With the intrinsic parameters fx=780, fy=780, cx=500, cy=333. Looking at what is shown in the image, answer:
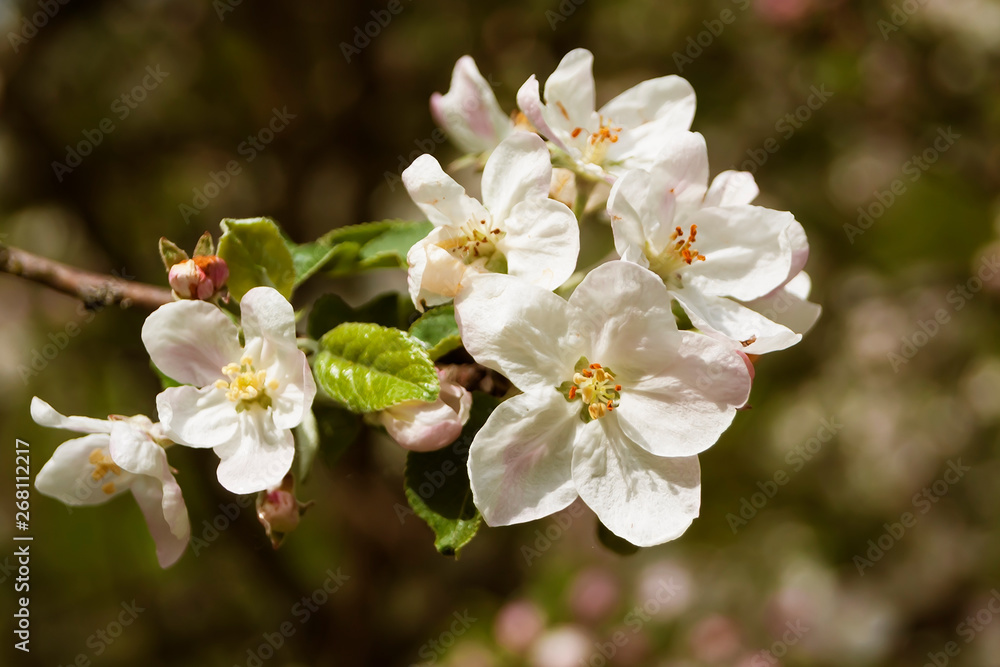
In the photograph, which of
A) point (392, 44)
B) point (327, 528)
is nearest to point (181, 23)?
point (392, 44)

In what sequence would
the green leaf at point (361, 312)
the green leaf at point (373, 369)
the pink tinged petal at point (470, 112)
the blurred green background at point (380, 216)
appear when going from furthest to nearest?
1. the blurred green background at point (380, 216)
2. the pink tinged petal at point (470, 112)
3. the green leaf at point (361, 312)
4. the green leaf at point (373, 369)

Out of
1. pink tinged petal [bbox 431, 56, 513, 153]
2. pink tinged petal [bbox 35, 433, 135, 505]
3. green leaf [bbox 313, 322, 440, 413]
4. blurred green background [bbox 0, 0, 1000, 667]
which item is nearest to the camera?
green leaf [bbox 313, 322, 440, 413]

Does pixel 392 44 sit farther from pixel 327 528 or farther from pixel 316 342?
pixel 316 342

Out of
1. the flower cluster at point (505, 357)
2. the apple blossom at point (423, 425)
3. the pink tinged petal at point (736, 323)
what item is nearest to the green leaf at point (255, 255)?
the flower cluster at point (505, 357)

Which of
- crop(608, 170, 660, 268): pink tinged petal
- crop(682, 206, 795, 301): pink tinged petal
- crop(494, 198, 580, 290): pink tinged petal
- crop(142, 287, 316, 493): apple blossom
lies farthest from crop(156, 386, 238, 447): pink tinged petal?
crop(682, 206, 795, 301): pink tinged petal

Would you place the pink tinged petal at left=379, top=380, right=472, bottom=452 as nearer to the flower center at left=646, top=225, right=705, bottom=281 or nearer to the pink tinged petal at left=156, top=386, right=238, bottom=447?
the pink tinged petal at left=156, top=386, right=238, bottom=447

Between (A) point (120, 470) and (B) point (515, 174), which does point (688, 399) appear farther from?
(A) point (120, 470)

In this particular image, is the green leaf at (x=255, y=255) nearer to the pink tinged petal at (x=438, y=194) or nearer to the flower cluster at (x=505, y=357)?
the flower cluster at (x=505, y=357)
